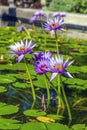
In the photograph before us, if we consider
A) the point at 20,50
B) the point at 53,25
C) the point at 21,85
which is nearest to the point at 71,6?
the point at 53,25

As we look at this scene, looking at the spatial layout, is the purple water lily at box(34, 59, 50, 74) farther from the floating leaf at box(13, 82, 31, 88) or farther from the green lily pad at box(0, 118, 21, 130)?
the floating leaf at box(13, 82, 31, 88)

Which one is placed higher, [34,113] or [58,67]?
[58,67]

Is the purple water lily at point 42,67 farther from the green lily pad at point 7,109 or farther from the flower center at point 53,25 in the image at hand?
the flower center at point 53,25

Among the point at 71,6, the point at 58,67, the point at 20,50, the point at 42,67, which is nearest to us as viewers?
the point at 58,67

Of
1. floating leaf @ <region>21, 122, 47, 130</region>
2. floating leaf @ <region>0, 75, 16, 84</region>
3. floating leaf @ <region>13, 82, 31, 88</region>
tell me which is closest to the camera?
floating leaf @ <region>21, 122, 47, 130</region>

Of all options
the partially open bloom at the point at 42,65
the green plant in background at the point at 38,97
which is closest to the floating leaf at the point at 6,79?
the green plant in background at the point at 38,97

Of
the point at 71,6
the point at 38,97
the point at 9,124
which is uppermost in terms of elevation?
the point at 9,124

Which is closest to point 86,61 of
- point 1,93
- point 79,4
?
point 1,93

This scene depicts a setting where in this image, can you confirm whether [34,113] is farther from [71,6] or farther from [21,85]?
[71,6]

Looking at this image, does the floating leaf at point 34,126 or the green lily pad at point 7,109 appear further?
the green lily pad at point 7,109

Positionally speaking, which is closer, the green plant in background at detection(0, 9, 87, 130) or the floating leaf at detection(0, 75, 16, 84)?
the green plant in background at detection(0, 9, 87, 130)

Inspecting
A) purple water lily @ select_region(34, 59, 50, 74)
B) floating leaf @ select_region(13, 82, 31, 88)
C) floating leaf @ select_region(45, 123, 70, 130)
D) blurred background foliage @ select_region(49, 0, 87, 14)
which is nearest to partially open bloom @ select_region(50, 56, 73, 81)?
purple water lily @ select_region(34, 59, 50, 74)

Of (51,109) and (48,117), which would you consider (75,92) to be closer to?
(51,109)
